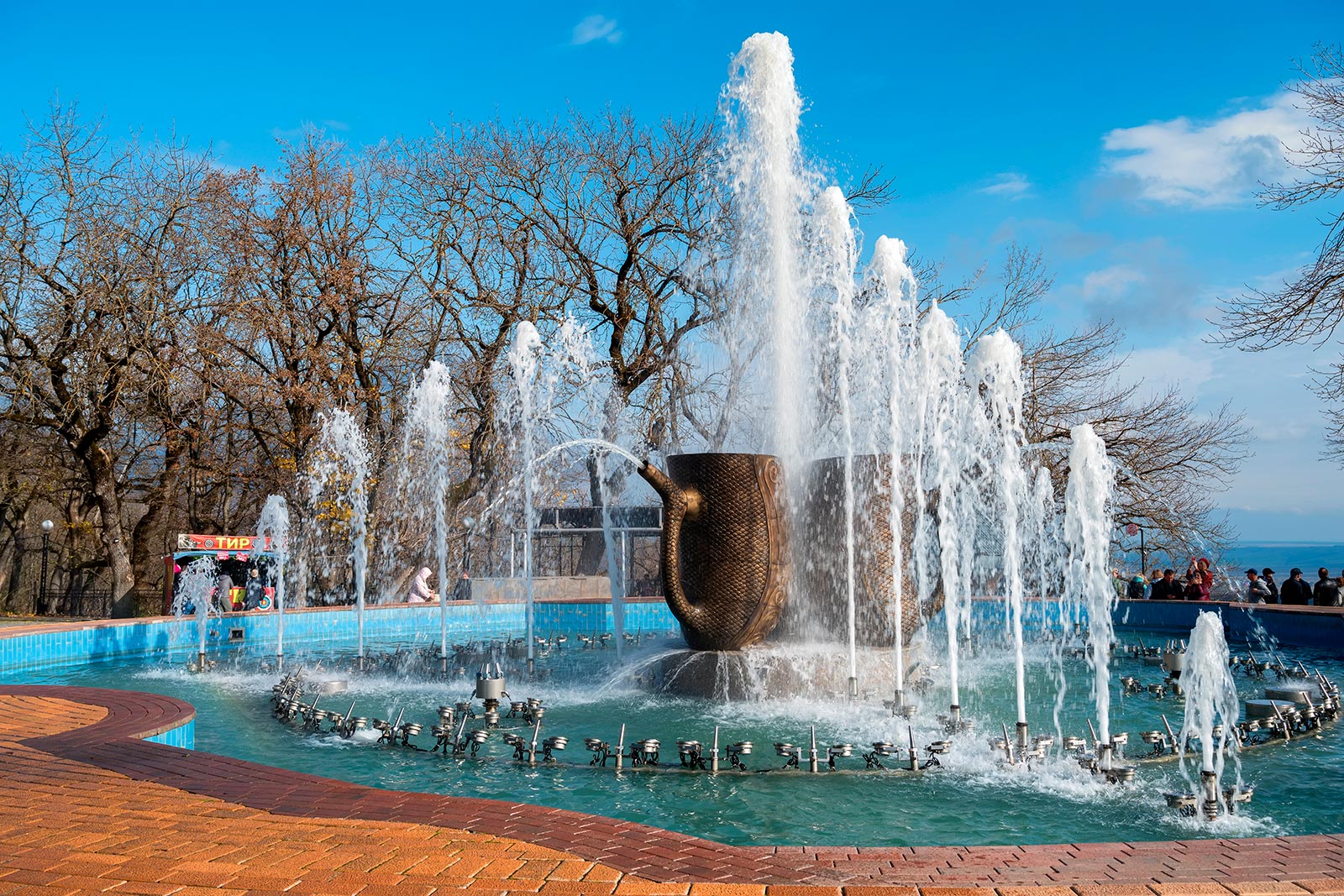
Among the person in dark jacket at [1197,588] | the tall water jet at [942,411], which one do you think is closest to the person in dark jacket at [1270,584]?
the person in dark jacket at [1197,588]

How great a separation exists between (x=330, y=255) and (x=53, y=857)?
17.4 metres

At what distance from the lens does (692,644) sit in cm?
911

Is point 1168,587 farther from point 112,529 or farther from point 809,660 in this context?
point 112,529

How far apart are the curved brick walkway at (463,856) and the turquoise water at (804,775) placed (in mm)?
964

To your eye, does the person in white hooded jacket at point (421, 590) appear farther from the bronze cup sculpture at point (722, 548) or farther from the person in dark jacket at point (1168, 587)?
the person in dark jacket at point (1168, 587)

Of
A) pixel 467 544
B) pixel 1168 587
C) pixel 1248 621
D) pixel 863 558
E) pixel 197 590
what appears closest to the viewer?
pixel 863 558

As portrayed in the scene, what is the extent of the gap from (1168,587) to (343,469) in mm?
15057

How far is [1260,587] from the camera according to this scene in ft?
53.7

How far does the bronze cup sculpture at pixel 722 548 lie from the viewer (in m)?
8.88

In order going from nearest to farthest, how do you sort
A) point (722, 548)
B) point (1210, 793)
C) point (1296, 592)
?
1. point (1210, 793)
2. point (722, 548)
3. point (1296, 592)

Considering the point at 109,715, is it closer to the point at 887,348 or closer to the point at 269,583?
the point at 887,348

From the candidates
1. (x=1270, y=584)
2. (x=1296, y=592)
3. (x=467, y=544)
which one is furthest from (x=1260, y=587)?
(x=467, y=544)

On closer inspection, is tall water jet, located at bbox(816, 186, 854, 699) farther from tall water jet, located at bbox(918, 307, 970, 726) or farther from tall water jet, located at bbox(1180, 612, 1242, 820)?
tall water jet, located at bbox(1180, 612, 1242, 820)

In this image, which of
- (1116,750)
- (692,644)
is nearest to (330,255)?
(692,644)
